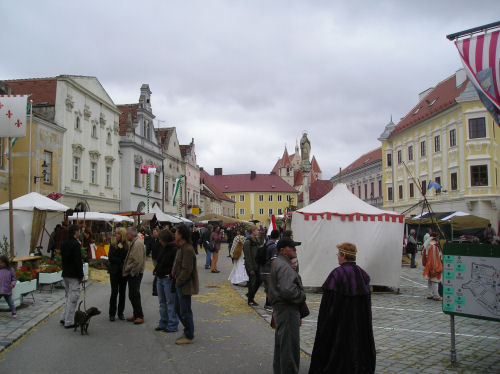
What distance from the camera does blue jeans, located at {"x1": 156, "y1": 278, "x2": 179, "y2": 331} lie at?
8141 mm

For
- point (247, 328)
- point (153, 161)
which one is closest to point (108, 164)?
point (153, 161)

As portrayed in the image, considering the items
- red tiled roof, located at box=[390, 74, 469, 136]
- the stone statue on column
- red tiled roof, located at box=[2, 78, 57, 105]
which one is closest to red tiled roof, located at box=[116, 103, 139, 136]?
red tiled roof, located at box=[2, 78, 57, 105]

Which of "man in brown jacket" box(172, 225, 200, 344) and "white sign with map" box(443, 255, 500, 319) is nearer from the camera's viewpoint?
"white sign with map" box(443, 255, 500, 319)

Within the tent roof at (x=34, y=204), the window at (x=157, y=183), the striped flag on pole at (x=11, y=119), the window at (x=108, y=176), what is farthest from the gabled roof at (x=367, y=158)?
the striped flag on pole at (x=11, y=119)

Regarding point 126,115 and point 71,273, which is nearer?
point 71,273

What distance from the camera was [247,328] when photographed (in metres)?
8.50

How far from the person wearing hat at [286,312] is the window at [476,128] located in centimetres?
3376

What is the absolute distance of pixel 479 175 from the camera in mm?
34312

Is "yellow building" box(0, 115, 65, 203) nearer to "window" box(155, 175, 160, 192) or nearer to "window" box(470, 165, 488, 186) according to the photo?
"window" box(155, 175, 160, 192)

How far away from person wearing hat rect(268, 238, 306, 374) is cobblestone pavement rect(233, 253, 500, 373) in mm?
1428

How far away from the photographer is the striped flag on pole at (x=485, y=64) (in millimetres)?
5719

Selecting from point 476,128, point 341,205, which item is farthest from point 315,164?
point 341,205

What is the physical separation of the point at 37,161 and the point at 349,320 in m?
24.8

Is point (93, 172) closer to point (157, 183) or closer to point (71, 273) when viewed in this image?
point (157, 183)
